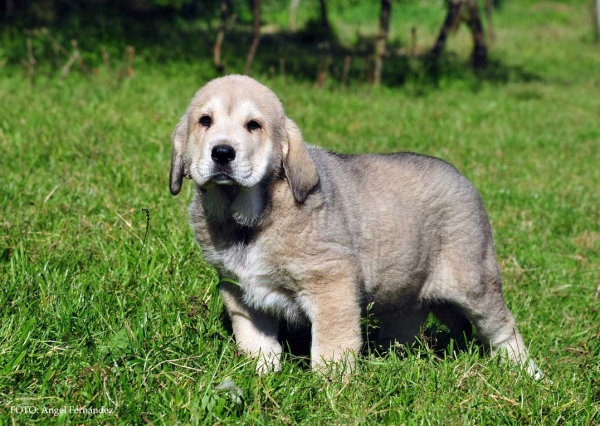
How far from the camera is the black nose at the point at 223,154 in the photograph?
3.45 metres

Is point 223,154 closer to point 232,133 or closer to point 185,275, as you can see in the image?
point 232,133

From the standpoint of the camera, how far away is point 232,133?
11.7 ft

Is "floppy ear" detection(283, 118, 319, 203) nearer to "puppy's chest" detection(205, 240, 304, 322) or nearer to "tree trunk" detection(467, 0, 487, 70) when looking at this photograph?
"puppy's chest" detection(205, 240, 304, 322)

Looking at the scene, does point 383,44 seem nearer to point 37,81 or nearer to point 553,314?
point 37,81

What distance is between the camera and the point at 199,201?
394 centimetres

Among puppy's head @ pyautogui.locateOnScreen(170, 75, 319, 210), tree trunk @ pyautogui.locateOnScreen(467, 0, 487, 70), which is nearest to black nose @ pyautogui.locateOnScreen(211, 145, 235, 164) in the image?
puppy's head @ pyautogui.locateOnScreen(170, 75, 319, 210)

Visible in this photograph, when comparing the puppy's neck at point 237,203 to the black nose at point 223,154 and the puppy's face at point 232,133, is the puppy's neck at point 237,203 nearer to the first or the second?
the puppy's face at point 232,133

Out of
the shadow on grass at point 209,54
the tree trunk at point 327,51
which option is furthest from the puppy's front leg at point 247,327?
the tree trunk at point 327,51

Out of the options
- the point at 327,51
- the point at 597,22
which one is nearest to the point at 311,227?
the point at 327,51

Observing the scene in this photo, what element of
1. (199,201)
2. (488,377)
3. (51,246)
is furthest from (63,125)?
(488,377)

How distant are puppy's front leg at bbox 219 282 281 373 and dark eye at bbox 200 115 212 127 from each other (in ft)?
2.80

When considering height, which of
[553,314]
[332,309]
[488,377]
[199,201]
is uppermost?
[199,201]

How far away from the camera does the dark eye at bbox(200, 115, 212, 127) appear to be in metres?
3.75

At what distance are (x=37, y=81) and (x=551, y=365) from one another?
8013mm
